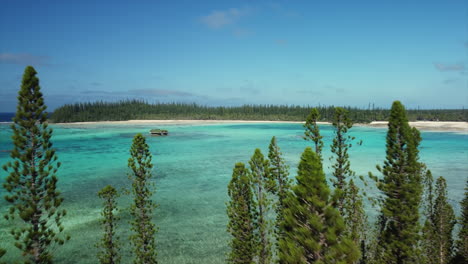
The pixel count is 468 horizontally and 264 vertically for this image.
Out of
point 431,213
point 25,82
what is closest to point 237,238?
point 25,82

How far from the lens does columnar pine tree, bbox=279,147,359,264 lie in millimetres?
17266

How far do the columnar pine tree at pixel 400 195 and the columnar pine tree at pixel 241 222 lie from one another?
11202mm

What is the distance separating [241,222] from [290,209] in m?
5.60

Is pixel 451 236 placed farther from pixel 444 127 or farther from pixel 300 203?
pixel 444 127

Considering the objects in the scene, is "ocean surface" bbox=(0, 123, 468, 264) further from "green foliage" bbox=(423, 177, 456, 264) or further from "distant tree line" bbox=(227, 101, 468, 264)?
"green foliage" bbox=(423, 177, 456, 264)

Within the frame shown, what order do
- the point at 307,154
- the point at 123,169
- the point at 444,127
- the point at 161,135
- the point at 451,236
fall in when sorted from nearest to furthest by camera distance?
the point at 307,154 < the point at 451,236 < the point at 123,169 < the point at 161,135 < the point at 444,127

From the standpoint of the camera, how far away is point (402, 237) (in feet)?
75.8

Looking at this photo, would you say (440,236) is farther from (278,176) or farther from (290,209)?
(290,209)

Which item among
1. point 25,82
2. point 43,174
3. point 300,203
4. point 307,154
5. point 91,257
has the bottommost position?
point 91,257

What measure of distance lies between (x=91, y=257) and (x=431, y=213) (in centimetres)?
3582

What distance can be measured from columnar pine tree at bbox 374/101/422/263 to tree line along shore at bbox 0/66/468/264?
0.07m

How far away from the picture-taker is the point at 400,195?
24.2 metres

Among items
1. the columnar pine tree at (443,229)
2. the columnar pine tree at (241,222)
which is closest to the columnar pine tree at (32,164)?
the columnar pine tree at (241,222)

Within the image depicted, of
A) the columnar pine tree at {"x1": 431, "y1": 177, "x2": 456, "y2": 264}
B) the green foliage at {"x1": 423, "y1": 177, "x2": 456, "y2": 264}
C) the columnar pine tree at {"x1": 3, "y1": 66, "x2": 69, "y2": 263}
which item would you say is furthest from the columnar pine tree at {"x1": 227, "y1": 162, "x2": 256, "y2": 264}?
the columnar pine tree at {"x1": 431, "y1": 177, "x2": 456, "y2": 264}
